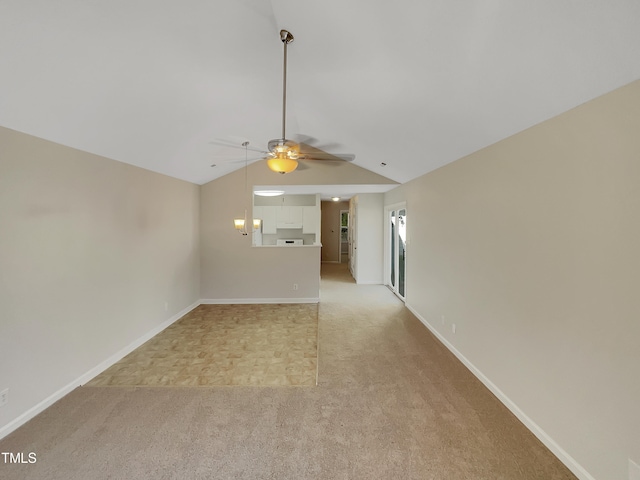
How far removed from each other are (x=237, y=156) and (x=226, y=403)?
3.78 meters

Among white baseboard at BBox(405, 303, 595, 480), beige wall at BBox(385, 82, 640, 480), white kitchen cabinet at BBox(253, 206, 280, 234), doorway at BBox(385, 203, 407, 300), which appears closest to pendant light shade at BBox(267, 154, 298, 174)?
beige wall at BBox(385, 82, 640, 480)

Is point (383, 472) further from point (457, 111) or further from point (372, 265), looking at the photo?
point (372, 265)

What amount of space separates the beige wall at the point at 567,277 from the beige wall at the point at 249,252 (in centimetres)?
289

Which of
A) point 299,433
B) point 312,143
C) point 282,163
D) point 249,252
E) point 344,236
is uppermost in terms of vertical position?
point 312,143

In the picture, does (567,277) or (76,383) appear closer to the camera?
(567,277)

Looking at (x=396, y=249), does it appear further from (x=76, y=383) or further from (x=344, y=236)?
(x=76, y=383)

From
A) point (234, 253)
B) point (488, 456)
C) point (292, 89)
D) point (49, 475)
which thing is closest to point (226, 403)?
point (49, 475)

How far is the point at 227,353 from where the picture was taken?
3555mm

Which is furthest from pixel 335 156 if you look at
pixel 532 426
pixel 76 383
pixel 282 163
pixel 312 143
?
pixel 76 383

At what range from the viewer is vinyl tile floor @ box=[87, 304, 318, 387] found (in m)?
2.96

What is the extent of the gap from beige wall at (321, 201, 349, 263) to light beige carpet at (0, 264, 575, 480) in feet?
27.3

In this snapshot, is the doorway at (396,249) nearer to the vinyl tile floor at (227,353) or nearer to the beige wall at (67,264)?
the vinyl tile floor at (227,353)

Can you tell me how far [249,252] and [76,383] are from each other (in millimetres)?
3345

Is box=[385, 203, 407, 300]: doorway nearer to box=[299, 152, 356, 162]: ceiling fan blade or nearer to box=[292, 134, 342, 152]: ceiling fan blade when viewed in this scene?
box=[299, 152, 356, 162]: ceiling fan blade
